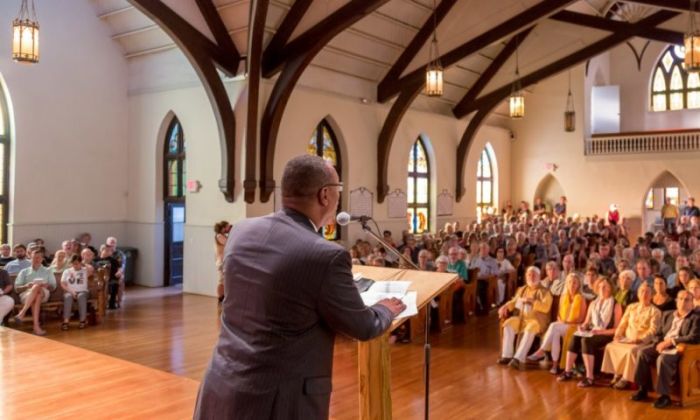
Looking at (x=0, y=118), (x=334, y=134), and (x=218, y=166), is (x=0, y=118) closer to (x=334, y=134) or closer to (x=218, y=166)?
(x=218, y=166)

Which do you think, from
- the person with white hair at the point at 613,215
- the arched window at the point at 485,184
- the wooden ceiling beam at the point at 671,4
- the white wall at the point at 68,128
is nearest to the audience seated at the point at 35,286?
the white wall at the point at 68,128

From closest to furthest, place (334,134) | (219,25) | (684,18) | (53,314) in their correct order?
(53,314)
(219,25)
(334,134)
(684,18)

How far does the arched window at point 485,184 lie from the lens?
18.1 metres

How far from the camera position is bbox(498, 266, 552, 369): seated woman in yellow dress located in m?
6.35

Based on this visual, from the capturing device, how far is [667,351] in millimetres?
5223

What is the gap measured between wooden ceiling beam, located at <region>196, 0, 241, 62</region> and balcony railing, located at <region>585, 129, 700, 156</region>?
1280 cm

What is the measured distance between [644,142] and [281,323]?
18380mm

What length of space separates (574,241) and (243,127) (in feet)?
20.9

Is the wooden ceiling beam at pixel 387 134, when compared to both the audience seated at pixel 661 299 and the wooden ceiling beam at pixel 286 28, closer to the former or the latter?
the wooden ceiling beam at pixel 286 28

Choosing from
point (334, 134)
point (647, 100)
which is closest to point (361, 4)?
point (334, 134)

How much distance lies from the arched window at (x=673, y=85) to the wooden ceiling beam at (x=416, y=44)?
11.5 m

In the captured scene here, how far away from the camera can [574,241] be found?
36.9ft

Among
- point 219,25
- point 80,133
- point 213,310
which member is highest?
point 219,25

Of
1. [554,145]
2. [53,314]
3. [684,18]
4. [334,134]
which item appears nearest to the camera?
[53,314]
